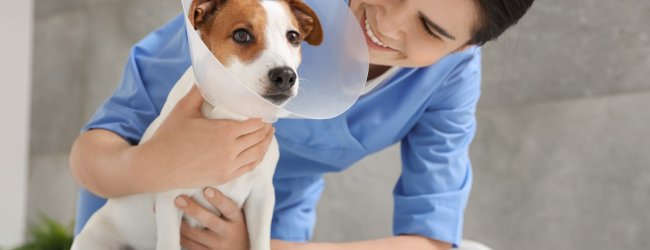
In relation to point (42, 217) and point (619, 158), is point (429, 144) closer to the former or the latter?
point (619, 158)

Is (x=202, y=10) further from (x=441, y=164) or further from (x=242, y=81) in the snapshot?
(x=441, y=164)

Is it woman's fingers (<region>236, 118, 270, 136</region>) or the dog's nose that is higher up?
the dog's nose

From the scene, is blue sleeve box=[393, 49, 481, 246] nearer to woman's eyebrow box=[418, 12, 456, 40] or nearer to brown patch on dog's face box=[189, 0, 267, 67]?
woman's eyebrow box=[418, 12, 456, 40]

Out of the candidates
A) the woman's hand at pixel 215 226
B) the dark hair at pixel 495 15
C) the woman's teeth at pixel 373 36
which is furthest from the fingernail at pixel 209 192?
the dark hair at pixel 495 15

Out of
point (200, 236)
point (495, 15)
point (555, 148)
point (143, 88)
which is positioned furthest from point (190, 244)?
point (555, 148)

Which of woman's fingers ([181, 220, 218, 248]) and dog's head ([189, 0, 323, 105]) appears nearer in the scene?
dog's head ([189, 0, 323, 105])

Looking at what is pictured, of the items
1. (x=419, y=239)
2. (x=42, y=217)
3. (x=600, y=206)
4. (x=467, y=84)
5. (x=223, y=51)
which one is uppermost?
(x=223, y=51)

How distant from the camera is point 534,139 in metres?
1.53

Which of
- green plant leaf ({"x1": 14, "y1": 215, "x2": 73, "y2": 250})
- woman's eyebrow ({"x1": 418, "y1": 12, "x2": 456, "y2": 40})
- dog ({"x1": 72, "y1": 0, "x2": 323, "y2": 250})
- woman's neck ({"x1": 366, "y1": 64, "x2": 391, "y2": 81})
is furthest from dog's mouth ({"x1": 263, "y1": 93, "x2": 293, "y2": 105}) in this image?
green plant leaf ({"x1": 14, "y1": 215, "x2": 73, "y2": 250})

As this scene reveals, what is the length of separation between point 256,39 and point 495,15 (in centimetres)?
31

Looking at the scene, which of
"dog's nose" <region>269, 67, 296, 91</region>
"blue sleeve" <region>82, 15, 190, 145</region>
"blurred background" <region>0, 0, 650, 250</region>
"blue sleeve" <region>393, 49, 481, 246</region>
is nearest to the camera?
"dog's nose" <region>269, 67, 296, 91</region>

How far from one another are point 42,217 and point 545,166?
143 centimetres

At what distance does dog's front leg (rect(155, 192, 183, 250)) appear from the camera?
834mm

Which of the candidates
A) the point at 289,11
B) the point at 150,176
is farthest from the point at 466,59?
the point at 150,176
